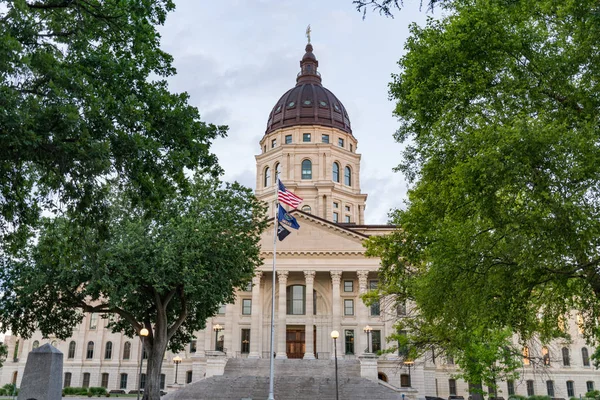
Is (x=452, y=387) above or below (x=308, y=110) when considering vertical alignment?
below

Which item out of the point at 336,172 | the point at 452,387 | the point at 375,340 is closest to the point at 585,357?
the point at 452,387

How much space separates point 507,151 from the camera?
39.8 feet

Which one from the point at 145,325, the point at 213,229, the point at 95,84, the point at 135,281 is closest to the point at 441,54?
the point at 95,84

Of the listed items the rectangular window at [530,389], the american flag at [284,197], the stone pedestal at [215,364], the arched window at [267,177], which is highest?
the arched window at [267,177]

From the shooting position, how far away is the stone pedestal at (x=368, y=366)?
48031mm

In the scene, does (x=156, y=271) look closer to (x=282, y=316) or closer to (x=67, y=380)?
(x=282, y=316)

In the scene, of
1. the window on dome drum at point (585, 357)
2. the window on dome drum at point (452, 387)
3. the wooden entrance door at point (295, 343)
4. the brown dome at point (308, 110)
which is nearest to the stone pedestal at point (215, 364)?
the wooden entrance door at point (295, 343)

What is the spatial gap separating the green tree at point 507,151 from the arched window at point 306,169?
5388 centimetres

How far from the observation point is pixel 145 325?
2975 cm

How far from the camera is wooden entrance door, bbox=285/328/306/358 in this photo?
5738 cm

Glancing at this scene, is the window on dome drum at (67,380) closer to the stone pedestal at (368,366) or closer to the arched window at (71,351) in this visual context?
the arched window at (71,351)

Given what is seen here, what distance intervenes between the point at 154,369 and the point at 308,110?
176ft

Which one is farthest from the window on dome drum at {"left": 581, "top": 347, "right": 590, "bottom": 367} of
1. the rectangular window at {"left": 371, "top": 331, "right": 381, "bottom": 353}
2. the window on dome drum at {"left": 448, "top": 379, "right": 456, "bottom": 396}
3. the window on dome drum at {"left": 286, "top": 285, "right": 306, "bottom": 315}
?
the window on dome drum at {"left": 286, "top": 285, "right": 306, "bottom": 315}

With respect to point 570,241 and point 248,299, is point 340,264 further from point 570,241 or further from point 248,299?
point 570,241
